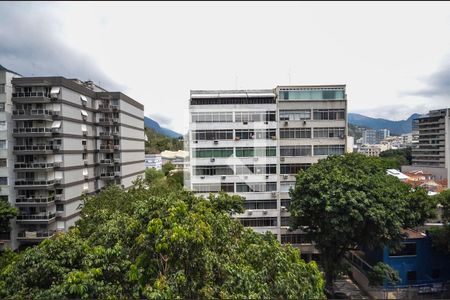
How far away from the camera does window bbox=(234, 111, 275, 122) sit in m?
17.7

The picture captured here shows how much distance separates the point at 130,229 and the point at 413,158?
55.4 meters

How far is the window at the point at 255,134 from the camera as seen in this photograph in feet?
57.9

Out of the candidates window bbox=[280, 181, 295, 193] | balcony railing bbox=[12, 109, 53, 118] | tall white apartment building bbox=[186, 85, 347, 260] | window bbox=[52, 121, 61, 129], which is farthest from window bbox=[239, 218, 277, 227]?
balcony railing bbox=[12, 109, 53, 118]

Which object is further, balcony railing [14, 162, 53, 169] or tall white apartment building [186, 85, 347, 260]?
balcony railing [14, 162, 53, 169]

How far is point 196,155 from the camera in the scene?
1753 cm

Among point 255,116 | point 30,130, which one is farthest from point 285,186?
point 30,130

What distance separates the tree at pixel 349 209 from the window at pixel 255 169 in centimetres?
373

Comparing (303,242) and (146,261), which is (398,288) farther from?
(146,261)

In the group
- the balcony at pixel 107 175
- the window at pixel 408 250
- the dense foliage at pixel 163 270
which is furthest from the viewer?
the balcony at pixel 107 175

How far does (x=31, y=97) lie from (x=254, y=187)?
16132mm

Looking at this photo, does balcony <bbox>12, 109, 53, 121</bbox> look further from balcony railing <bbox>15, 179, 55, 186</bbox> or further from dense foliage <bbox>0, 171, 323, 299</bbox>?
dense foliage <bbox>0, 171, 323, 299</bbox>

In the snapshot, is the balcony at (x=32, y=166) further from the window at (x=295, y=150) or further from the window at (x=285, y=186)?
the window at (x=295, y=150)

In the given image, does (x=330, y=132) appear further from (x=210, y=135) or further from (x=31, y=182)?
(x=31, y=182)

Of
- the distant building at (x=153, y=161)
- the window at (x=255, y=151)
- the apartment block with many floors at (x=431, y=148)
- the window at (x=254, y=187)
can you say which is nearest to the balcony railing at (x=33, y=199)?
the window at (x=254, y=187)
